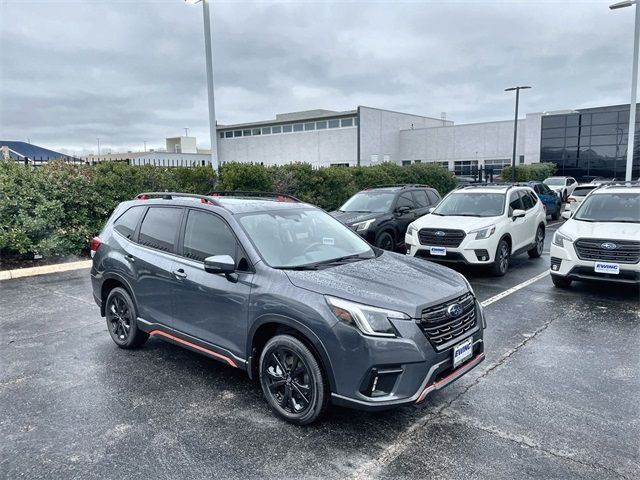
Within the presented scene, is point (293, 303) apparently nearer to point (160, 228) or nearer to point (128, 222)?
point (160, 228)

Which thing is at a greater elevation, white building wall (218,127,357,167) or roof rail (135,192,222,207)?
white building wall (218,127,357,167)

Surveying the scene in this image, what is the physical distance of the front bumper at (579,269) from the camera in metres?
7.02

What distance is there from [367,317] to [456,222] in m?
6.36

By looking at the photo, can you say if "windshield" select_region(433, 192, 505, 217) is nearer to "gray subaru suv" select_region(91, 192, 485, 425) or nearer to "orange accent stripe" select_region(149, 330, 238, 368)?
"gray subaru suv" select_region(91, 192, 485, 425)

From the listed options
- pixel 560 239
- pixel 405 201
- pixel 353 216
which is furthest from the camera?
pixel 405 201

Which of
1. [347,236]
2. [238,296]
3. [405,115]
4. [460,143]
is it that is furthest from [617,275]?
[405,115]

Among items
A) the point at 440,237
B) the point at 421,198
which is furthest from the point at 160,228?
the point at 421,198

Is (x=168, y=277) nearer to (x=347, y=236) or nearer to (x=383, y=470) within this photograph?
(x=347, y=236)

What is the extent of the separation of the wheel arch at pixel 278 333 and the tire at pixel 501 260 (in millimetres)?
6164

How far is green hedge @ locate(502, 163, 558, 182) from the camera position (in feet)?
110

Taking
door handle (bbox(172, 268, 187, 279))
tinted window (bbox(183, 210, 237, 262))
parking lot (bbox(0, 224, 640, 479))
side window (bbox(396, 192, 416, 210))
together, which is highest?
tinted window (bbox(183, 210, 237, 262))

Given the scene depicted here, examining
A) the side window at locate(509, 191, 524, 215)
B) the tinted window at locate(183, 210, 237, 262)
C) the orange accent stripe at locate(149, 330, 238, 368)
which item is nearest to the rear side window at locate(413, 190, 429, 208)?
the side window at locate(509, 191, 524, 215)

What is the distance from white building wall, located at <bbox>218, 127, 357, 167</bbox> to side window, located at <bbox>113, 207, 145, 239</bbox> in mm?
37140

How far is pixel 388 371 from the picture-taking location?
10.9 feet
